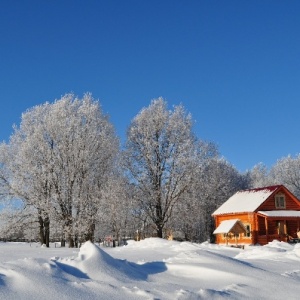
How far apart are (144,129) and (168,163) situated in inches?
130

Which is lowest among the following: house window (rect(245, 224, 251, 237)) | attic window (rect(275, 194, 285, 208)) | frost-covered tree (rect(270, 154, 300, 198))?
house window (rect(245, 224, 251, 237))

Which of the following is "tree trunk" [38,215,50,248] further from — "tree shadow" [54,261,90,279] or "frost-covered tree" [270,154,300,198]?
"frost-covered tree" [270,154,300,198]

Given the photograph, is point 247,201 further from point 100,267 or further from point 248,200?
point 100,267

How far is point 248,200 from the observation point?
3512cm

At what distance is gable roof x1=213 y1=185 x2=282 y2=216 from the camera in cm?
3369

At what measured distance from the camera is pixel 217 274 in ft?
25.2

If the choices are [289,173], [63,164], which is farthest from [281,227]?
[289,173]

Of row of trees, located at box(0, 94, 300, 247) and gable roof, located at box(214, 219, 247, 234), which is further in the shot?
gable roof, located at box(214, 219, 247, 234)

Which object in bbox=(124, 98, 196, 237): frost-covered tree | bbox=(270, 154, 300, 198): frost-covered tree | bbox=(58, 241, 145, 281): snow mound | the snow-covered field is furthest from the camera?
bbox=(270, 154, 300, 198): frost-covered tree

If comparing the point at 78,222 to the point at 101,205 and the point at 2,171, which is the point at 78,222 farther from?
the point at 2,171

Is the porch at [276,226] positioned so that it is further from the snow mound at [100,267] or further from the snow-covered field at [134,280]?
the snow mound at [100,267]

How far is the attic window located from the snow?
0.90 meters

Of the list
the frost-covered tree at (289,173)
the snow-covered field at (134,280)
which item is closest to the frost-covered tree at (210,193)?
the frost-covered tree at (289,173)

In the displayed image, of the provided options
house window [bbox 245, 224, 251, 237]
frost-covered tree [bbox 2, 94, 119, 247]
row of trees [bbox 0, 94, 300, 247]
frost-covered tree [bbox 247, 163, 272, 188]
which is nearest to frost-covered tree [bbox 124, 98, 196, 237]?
row of trees [bbox 0, 94, 300, 247]
